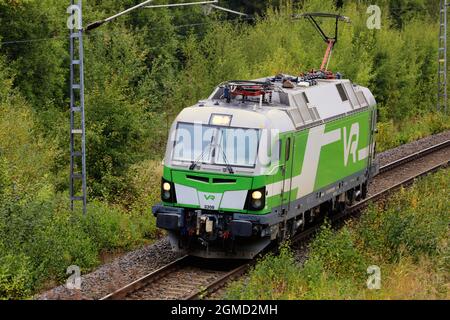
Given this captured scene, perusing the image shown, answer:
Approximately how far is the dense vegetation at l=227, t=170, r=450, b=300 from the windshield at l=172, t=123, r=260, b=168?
1915 mm

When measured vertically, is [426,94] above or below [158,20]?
below

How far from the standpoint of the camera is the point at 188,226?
1670 cm

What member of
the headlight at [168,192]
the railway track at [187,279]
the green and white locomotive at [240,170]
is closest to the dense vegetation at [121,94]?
the railway track at [187,279]

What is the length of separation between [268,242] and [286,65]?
22304 millimetres

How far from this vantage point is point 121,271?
16438 mm

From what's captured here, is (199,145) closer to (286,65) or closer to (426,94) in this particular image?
(286,65)

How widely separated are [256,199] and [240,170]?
599 mm

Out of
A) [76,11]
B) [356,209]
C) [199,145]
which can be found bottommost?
[356,209]

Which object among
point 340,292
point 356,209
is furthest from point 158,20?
point 340,292

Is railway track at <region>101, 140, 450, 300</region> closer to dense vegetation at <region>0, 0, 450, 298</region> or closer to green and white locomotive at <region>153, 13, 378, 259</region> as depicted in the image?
green and white locomotive at <region>153, 13, 378, 259</region>

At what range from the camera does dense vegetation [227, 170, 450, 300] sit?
13922 mm

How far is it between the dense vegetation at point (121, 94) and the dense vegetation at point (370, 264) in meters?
3.91
